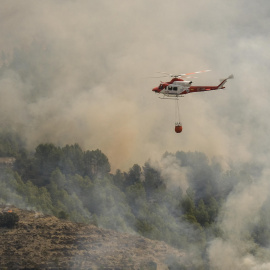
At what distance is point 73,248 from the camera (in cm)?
9556

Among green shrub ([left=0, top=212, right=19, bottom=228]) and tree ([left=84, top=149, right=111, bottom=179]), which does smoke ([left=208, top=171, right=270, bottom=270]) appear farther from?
green shrub ([left=0, top=212, right=19, bottom=228])

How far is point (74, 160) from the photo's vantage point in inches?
5856

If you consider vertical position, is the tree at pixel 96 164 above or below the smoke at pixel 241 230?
above

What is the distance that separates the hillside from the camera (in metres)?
91.4

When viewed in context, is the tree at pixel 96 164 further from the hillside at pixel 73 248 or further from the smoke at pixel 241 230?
the hillside at pixel 73 248

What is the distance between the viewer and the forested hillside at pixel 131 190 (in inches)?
4508

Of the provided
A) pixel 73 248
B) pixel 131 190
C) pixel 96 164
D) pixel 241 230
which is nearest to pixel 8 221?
pixel 73 248

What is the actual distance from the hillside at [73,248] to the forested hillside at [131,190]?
223 inches

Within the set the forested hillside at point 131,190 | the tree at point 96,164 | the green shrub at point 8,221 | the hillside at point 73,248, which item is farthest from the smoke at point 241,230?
the green shrub at point 8,221

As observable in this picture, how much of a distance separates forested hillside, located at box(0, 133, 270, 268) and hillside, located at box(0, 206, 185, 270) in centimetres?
567

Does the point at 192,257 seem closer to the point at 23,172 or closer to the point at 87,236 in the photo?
the point at 87,236

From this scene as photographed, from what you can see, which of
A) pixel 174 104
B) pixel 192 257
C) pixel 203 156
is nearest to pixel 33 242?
pixel 192 257

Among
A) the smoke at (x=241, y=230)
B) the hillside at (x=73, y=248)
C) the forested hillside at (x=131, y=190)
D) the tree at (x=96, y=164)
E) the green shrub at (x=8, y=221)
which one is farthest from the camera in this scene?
the tree at (x=96, y=164)

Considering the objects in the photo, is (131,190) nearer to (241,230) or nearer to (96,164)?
(96,164)
